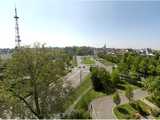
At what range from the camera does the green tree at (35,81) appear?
33.9 feet

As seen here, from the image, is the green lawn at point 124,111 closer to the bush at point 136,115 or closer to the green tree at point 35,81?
the bush at point 136,115

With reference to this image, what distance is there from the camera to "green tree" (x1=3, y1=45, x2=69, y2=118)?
10.3 metres

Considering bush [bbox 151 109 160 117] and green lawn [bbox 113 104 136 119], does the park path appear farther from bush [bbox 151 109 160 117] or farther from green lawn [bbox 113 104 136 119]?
bush [bbox 151 109 160 117]

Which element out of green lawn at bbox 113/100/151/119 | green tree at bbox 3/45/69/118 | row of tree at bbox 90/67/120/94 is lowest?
green lawn at bbox 113/100/151/119

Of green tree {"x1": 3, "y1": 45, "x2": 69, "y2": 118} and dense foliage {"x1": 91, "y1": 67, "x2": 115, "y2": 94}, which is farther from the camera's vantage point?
dense foliage {"x1": 91, "y1": 67, "x2": 115, "y2": 94}

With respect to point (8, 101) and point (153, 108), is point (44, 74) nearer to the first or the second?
point (8, 101)

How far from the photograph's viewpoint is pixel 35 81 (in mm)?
10430

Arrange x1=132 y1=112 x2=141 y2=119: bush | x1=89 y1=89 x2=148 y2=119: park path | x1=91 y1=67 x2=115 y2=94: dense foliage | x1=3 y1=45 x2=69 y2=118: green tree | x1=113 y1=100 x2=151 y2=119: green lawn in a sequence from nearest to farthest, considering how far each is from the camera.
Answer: x1=3 y1=45 x2=69 y2=118: green tree → x1=132 y1=112 x2=141 y2=119: bush → x1=89 y1=89 x2=148 y2=119: park path → x1=113 y1=100 x2=151 y2=119: green lawn → x1=91 y1=67 x2=115 y2=94: dense foliage

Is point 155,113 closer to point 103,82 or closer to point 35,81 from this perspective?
point 103,82

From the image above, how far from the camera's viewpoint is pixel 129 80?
3603cm

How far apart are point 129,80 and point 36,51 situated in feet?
90.1

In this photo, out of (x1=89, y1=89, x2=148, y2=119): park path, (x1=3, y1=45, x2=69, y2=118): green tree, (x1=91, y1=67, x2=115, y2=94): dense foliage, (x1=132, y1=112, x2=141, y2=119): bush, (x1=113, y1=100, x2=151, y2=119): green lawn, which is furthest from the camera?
(x1=91, y1=67, x2=115, y2=94): dense foliage

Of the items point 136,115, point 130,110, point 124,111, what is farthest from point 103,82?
point 136,115

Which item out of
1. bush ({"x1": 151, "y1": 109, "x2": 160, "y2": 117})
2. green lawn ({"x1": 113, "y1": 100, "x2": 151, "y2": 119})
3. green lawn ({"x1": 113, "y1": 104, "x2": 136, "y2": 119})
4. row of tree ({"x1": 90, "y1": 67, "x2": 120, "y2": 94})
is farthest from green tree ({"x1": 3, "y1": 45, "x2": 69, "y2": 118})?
row of tree ({"x1": 90, "y1": 67, "x2": 120, "y2": 94})
